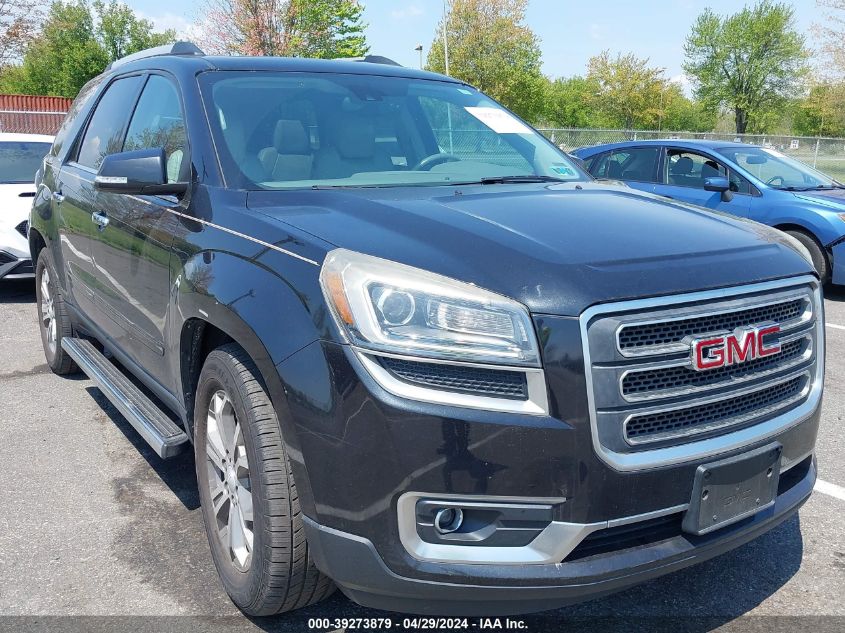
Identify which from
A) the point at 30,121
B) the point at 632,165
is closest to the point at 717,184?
the point at 632,165

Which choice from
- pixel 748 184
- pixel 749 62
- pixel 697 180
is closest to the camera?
pixel 748 184

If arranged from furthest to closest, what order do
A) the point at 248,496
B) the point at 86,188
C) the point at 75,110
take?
1. the point at 75,110
2. the point at 86,188
3. the point at 248,496

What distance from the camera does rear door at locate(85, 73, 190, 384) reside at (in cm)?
318

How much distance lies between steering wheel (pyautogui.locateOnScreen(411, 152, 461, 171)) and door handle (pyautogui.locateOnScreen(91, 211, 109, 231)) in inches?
60.2

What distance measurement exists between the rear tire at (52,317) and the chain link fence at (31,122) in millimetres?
20430

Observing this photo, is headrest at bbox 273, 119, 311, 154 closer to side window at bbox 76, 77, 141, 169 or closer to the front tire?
the front tire

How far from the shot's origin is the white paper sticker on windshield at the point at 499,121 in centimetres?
394

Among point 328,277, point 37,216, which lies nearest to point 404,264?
point 328,277

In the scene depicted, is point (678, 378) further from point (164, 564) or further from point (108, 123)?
point (108, 123)

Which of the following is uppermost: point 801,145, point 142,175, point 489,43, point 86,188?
point 489,43

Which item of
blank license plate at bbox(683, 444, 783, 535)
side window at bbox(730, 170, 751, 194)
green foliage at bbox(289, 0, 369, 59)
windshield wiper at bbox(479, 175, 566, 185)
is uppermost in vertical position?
green foliage at bbox(289, 0, 369, 59)

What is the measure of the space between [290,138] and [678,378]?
1.86m

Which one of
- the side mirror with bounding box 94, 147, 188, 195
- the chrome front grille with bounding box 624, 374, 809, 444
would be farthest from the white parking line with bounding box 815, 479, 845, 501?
the side mirror with bounding box 94, 147, 188, 195

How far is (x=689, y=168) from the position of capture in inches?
364
